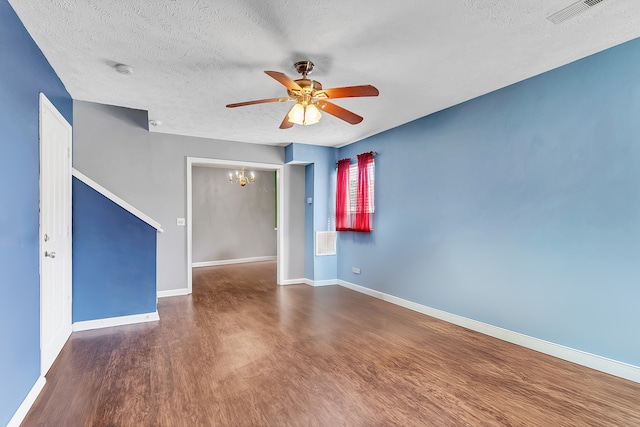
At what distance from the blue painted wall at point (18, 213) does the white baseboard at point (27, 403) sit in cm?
4

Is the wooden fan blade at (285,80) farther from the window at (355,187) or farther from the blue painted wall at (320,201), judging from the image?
the blue painted wall at (320,201)

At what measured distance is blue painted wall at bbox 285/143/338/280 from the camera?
5945 millimetres

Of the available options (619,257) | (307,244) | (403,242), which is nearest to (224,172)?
(307,244)

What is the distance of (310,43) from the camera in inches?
96.3

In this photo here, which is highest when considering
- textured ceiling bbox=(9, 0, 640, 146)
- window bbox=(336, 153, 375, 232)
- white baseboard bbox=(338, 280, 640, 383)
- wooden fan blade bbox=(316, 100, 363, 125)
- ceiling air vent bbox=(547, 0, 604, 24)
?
ceiling air vent bbox=(547, 0, 604, 24)

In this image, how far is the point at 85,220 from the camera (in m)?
3.54

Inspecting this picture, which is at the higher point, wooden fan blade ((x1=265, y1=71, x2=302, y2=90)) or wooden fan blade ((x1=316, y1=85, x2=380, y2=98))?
wooden fan blade ((x1=265, y1=71, x2=302, y2=90))

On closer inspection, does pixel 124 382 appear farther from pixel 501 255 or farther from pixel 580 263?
pixel 580 263

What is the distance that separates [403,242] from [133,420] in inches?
145

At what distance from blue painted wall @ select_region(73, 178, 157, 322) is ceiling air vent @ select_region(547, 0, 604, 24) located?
4.38m

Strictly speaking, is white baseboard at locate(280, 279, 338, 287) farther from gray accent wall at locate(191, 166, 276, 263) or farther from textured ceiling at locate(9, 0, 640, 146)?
textured ceiling at locate(9, 0, 640, 146)

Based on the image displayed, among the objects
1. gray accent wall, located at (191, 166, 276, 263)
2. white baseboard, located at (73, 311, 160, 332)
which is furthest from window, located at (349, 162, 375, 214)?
gray accent wall, located at (191, 166, 276, 263)

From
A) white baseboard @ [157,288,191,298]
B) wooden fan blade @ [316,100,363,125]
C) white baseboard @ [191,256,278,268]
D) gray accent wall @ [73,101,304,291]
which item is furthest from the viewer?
white baseboard @ [191,256,278,268]

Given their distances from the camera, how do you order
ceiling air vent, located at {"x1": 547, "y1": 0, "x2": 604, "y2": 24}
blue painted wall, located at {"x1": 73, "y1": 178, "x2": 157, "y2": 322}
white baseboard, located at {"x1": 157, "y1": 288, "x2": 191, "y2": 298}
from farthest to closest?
white baseboard, located at {"x1": 157, "y1": 288, "x2": 191, "y2": 298}
blue painted wall, located at {"x1": 73, "y1": 178, "x2": 157, "y2": 322}
ceiling air vent, located at {"x1": 547, "y1": 0, "x2": 604, "y2": 24}
